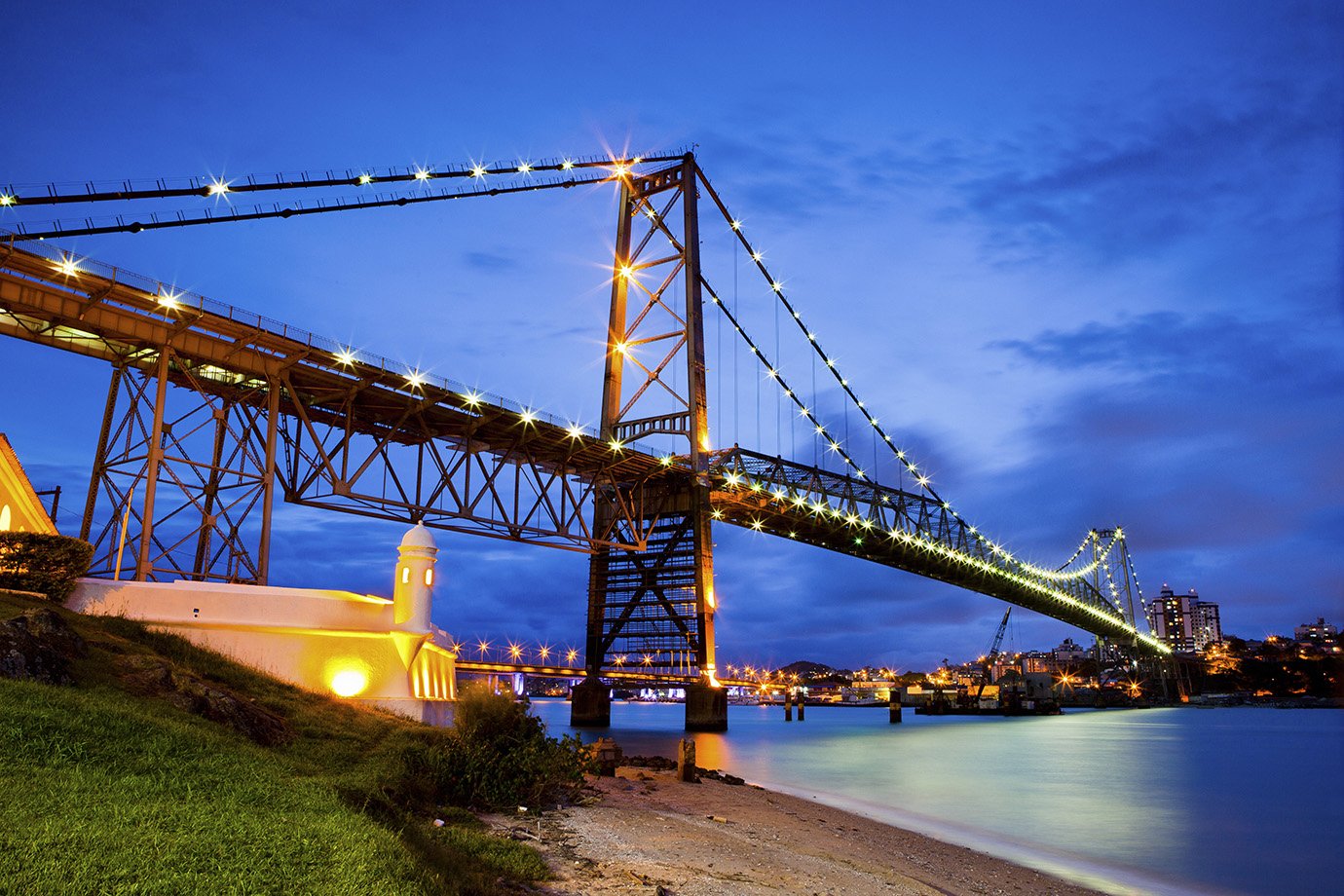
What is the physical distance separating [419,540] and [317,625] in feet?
8.80

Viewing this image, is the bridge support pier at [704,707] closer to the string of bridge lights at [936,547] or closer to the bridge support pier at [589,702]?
the bridge support pier at [589,702]

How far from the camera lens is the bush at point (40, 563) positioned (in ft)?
49.6

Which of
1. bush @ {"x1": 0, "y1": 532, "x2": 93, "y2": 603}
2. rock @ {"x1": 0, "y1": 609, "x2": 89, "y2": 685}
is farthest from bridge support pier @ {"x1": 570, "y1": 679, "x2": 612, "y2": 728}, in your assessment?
rock @ {"x1": 0, "y1": 609, "x2": 89, "y2": 685}

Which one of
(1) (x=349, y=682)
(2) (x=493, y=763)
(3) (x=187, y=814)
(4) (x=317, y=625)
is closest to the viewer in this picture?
(3) (x=187, y=814)

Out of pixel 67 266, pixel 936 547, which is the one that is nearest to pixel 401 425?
pixel 67 266

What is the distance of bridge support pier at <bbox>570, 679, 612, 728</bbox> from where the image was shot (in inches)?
1989

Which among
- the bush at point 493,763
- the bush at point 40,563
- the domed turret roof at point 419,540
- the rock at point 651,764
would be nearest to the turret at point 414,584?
the domed turret roof at point 419,540

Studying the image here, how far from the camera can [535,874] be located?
910cm

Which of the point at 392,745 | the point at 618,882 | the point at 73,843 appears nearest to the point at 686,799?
the point at 392,745

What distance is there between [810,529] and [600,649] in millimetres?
18549

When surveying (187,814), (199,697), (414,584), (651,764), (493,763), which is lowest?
(651,764)

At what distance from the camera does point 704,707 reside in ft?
156

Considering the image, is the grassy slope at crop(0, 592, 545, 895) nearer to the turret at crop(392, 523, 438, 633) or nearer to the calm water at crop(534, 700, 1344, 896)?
the turret at crop(392, 523, 438, 633)

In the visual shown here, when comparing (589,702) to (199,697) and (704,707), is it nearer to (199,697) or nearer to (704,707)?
(704,707)
